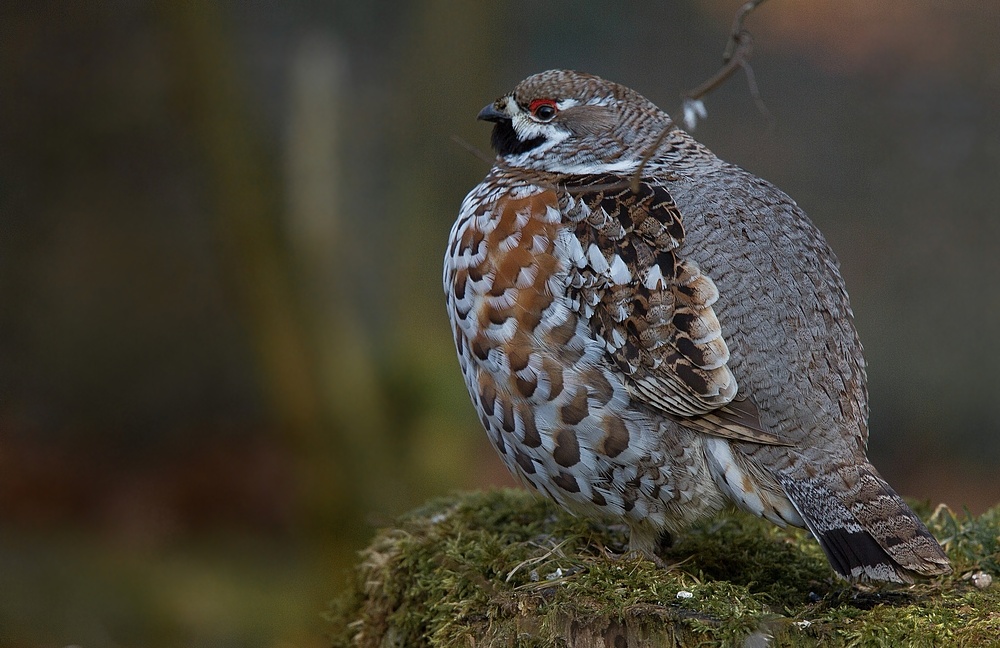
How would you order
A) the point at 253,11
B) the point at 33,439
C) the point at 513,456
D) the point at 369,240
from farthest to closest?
the point at 33,439
the point at 253,11
the point at 369,240
the point at 513,456

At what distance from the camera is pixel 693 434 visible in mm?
4281

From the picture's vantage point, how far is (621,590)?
4066 mm

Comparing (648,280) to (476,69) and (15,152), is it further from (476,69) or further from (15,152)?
(15,152)

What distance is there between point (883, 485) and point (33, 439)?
10381 millimetres

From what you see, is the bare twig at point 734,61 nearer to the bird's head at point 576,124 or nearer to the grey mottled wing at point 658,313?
the grey mottled wing at point 658,313

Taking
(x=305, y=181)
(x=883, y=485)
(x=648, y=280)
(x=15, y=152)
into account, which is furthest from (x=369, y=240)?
(x=883, y=485)

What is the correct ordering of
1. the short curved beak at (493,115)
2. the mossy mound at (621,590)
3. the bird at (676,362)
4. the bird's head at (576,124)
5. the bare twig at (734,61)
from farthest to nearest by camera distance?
1. the short curved beak at (493,115)
2. the bird's head at (576,124)
3. the bird at (676,362)
4. the mossy mound at (621,590)
5. the bare twig at (734,61)

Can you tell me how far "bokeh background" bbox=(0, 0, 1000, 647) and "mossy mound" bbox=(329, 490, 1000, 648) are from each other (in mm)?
3139

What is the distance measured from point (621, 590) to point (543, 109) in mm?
2572

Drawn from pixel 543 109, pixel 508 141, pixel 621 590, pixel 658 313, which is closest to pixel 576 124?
pixel 543 109

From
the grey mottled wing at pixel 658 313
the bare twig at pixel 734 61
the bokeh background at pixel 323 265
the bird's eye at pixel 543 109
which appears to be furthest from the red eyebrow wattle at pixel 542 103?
the bokeh background at pixel 323 265

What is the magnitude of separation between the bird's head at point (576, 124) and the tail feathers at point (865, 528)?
1.90 m

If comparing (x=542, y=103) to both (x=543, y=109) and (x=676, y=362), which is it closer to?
(x=543, y=109)

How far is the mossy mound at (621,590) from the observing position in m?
3.76
